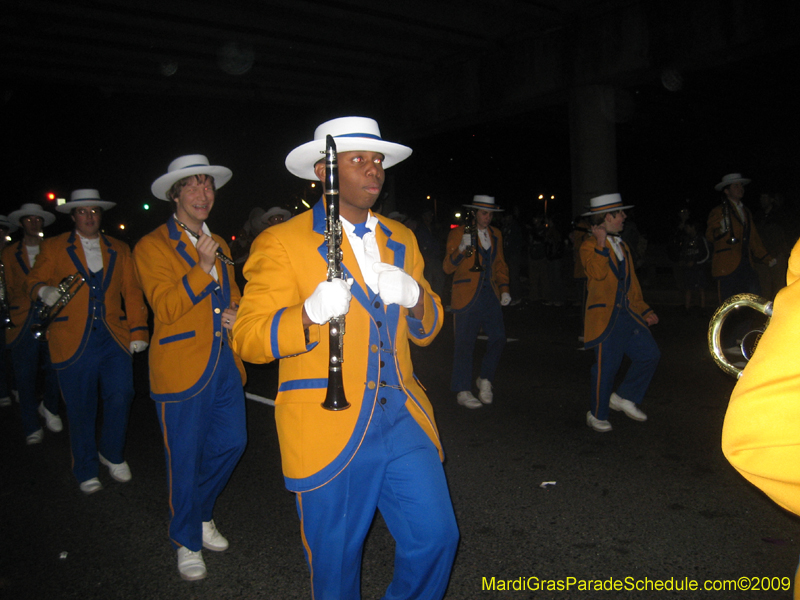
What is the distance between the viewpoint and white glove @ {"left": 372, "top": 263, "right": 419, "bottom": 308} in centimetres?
227

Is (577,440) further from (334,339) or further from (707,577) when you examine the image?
(334,339)

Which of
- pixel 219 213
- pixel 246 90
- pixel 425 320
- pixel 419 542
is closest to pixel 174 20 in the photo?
pixel 246 90

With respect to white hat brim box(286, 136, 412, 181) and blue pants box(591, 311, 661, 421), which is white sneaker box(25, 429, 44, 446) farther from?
blue pants box(591, 311, 661, 421)

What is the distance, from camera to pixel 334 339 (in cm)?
219

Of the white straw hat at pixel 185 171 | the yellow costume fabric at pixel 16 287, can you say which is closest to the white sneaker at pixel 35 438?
the yellow costume fabric at pixel 16 287

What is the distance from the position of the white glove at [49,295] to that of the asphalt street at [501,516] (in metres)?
1.50

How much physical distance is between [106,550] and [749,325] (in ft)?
24.3

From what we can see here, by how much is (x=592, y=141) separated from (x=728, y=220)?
5.45m

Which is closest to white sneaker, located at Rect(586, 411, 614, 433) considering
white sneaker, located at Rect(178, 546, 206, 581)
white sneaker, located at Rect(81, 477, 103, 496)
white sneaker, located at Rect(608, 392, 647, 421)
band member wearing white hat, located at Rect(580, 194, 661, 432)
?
band member wearing white hat, located at Rect(580, 194, 661, 432)

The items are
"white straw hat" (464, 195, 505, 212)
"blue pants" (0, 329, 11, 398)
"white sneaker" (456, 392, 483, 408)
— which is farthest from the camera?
"blue pants" (0, 329, 11, 398)

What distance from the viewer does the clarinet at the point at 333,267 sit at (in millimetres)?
2174

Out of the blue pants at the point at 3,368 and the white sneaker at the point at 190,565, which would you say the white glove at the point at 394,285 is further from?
the blue pants at the point at 3,368

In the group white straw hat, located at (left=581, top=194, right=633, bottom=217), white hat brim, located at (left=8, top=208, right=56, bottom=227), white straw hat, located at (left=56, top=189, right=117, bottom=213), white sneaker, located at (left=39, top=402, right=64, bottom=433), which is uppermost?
white hat brim, located at (left=8, top=208, right=56, bottom=227)

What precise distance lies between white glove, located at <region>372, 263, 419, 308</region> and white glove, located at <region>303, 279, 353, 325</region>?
19cm
